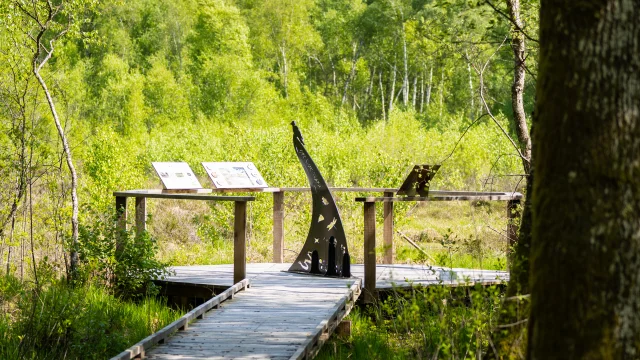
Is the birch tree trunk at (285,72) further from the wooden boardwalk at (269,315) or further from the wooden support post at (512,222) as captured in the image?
the wooden support post at (512,222)

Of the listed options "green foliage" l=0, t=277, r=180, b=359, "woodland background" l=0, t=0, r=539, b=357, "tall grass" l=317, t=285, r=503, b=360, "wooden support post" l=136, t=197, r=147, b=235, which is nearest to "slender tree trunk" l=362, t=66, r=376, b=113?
"woodland background" l=0, t=0, r=539, b=357

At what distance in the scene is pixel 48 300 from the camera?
22.5 feet

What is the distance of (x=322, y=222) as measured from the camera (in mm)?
8367

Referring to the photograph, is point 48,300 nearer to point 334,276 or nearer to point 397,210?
point 334,276

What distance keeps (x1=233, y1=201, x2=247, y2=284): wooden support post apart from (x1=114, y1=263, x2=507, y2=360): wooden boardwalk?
19cm

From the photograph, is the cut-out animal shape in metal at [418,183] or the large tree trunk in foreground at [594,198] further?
the cut-out animal shape in metal at [418,183]

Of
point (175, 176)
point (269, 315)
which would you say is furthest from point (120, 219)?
point (269, 315)

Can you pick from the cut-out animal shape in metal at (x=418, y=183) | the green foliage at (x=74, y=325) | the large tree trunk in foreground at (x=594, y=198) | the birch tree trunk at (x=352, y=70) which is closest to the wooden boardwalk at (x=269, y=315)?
the green foliage at (x=74, y=325)

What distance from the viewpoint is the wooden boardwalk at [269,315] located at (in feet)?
17.9

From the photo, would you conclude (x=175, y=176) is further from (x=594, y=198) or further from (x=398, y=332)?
(x=594, y=198)

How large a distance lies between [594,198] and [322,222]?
18.4 feet

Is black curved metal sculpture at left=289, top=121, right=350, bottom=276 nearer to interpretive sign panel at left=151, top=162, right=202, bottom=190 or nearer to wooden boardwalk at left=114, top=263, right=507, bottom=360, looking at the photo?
wooden boardwalk at left=114, top=263, right=507, bottom=360

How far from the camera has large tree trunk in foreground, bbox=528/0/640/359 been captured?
2830 millimetres

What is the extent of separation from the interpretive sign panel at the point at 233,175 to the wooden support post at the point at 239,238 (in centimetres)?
156
